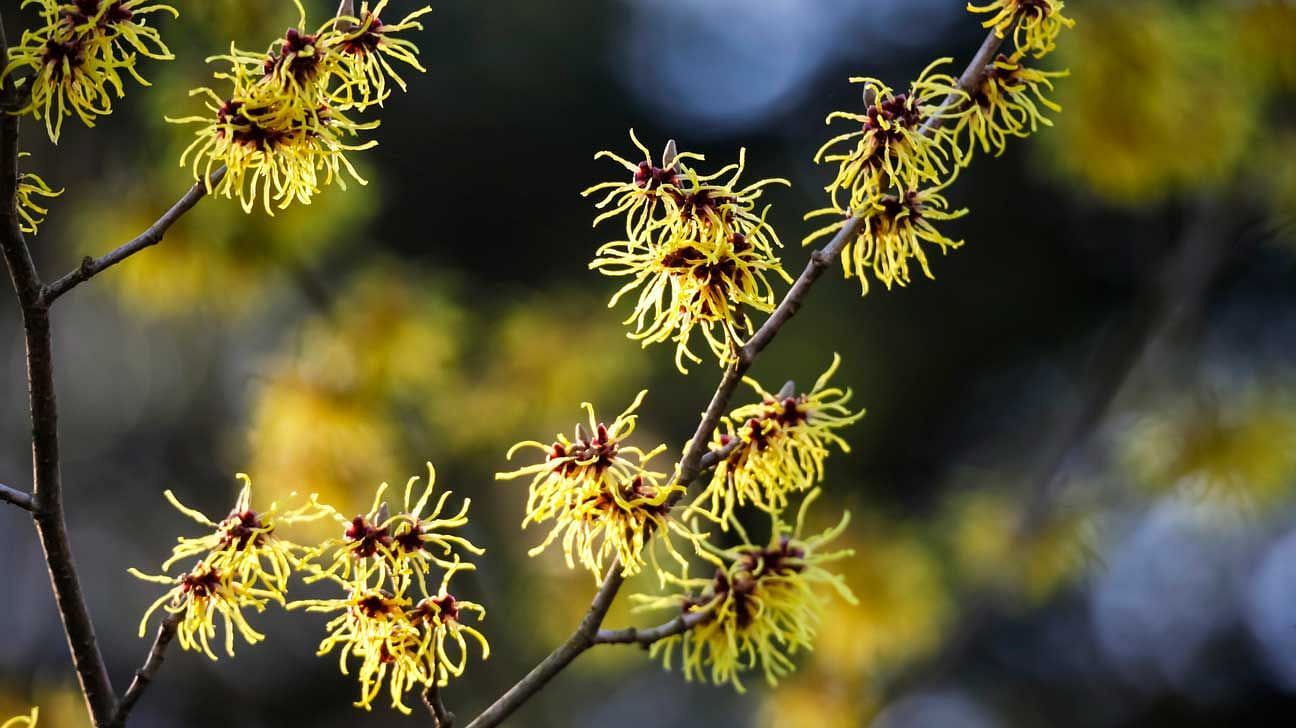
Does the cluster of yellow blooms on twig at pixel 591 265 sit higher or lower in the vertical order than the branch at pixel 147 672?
higher

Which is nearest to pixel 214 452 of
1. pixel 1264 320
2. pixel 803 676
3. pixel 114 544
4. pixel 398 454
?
pixel 114 544

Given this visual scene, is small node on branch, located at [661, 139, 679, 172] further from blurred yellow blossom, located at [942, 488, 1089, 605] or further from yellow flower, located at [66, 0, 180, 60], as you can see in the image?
blurred yellow blossom, located at [942, 488, 1089, 605]

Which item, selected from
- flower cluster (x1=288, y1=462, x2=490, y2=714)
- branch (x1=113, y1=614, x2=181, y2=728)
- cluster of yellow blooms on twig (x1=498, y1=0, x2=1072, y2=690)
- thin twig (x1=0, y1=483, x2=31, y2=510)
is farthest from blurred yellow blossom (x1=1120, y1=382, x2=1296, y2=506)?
thin twig (x1=0, y1=483, x2=31, y2=510)

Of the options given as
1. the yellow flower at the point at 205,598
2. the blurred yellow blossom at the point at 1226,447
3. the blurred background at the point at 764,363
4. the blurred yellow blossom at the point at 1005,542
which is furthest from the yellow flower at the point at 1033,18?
the blurred yellow blossom at the point at 1226,447

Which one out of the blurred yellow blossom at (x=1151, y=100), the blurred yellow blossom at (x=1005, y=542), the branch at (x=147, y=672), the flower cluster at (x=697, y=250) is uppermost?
the blurred yellow blossom at (x=1151, y=100)

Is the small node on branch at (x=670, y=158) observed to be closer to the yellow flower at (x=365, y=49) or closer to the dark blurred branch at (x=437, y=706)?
the yellow flower at (x=365, y=49)

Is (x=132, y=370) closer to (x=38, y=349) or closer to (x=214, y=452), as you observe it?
(x=214, y=452)

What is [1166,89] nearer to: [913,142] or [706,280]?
[913,142]
